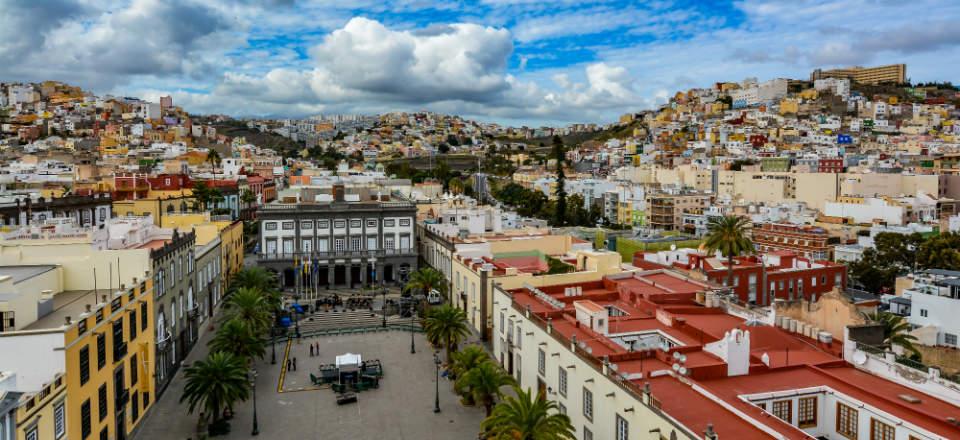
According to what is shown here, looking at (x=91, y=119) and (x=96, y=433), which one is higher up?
(x=91, y=119)

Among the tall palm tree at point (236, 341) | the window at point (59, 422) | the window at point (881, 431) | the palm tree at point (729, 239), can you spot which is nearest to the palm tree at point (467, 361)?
the tall palm tree at point (236, 341)

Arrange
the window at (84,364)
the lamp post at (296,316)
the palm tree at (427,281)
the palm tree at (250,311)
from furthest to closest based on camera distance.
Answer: the palm tree at (427,281)
the lamp post at (296,316)
the palm tree at (250,311)
the window at (84,364)

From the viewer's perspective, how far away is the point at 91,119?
186 metres

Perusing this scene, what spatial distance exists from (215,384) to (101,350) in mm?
4893

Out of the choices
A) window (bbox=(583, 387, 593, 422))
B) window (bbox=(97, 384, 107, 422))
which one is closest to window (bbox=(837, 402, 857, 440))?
window (bbox=(583, 387, 593, 422))

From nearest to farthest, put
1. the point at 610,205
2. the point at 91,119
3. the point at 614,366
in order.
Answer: the point at 614,366 → the point at 610,205 → the point at 91,119

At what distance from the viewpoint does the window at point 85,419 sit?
24.4 meters

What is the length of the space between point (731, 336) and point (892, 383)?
5754 mm

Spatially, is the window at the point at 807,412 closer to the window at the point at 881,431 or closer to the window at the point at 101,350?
the window at the point at 881,431

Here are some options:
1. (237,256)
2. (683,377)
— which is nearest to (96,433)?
(683,377)

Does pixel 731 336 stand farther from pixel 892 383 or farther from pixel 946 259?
pixel 946 259

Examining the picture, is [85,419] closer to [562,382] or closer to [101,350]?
[101,350]

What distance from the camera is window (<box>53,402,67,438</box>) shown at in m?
22.1

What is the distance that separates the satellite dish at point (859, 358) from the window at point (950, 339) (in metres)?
20.7
